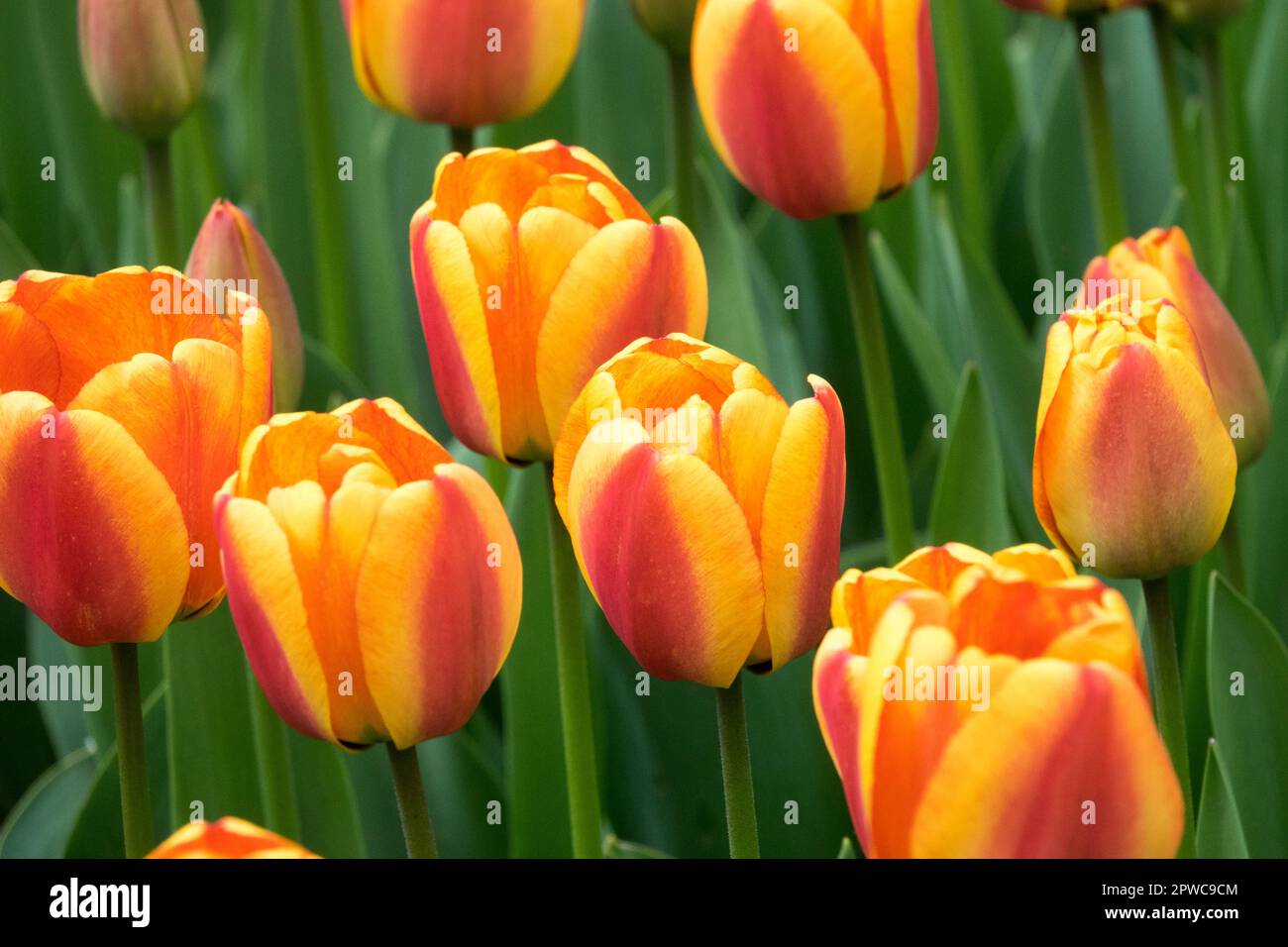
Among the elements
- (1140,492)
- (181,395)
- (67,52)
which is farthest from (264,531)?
(67,52)

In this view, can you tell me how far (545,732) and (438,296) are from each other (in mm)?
316

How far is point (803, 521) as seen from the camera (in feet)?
1.85

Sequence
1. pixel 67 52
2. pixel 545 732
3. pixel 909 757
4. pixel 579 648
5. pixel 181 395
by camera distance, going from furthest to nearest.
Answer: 1. pixel 67 52
2. pixel 545 732
3. pixel 579 648
4. pixel 181 395
5. pixel 909 757

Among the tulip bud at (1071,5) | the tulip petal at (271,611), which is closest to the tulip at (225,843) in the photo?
the tulip petal at (271,611)

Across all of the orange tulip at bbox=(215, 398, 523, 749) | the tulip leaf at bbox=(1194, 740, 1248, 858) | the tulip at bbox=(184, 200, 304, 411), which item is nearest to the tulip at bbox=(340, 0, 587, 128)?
the tulip at bbox=(184, 200, 304, 411)

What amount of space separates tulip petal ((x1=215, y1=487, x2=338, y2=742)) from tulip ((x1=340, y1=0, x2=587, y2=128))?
1.39 feet

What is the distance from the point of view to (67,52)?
1.42 m

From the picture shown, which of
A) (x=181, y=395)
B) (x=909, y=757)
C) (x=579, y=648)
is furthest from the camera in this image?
(x=579, y=648)

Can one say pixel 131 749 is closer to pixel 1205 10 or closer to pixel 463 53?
pixel 463 53

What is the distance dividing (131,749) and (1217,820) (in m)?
0.43

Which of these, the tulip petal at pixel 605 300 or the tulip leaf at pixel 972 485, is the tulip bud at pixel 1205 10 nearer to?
the tulip leaf at pixel 972 485

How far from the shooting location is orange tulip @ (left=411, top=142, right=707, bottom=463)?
66 centimetres

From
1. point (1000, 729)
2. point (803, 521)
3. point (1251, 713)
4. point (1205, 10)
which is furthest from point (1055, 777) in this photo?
point (1205, 10)
